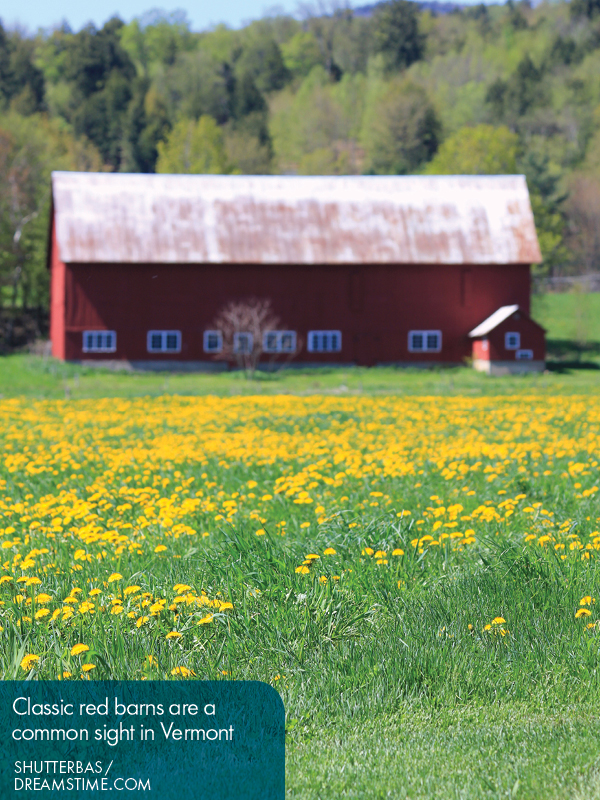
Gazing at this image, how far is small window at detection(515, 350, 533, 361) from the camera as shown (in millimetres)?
41656

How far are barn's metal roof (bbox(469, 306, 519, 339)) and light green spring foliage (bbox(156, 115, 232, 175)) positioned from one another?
35809 mm

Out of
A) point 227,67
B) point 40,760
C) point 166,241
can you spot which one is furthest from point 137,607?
point 227,67

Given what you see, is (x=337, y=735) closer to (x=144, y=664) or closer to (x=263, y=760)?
(x=263, y=760)

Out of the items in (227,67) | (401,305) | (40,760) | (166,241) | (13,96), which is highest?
(227,67)

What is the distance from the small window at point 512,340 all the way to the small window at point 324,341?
294 inches

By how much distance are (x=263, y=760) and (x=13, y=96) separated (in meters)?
115

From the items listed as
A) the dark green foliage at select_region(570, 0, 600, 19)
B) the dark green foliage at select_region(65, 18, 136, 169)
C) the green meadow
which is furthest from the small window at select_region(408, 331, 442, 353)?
the dark green foliage at select_region(570, 0, 600, 19)

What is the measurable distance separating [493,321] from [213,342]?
1262 centimetres

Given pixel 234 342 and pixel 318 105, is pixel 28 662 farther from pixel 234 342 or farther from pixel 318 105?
pixel 318 105

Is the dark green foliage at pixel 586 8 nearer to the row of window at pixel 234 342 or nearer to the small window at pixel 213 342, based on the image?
the row of window at pixel 234 342

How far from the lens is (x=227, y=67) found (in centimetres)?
13312

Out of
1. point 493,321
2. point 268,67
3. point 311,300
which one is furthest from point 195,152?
point 268,67

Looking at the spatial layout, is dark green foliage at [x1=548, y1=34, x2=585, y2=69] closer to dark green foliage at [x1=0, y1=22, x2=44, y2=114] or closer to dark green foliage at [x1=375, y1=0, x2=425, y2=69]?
dark green foliage at [x1=375, y1=0, x2=425, y2=69]

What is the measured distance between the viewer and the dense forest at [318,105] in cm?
6806
